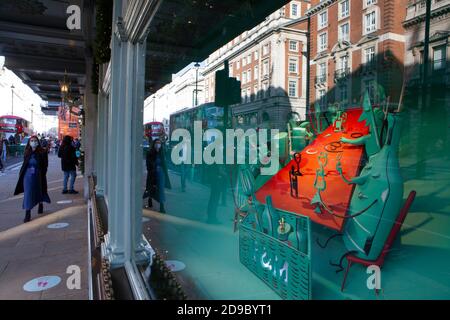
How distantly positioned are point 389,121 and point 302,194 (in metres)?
0.92

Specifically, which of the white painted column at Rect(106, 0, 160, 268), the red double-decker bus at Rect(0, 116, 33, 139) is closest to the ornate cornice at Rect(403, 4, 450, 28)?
the white painted column at Rect(106, 0, 160, 268)

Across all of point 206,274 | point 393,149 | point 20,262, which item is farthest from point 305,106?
point 20,262

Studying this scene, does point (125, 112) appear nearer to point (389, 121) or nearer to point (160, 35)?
point (160, 35)

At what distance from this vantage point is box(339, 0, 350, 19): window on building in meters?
1.75

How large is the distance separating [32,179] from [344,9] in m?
6.07

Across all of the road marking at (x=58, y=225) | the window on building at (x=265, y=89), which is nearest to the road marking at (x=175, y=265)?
the window on building at (x=265, y=89)

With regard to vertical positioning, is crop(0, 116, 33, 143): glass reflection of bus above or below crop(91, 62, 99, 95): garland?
above

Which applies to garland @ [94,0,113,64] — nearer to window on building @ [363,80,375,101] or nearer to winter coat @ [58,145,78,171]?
window on building @ [363,80,375,101]

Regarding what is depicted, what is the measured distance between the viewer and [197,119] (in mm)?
3033

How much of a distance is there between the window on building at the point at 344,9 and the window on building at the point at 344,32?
0.05 m

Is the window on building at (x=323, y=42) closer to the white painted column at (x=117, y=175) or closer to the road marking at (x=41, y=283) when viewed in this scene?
the white painted column at (x=117, y=175)

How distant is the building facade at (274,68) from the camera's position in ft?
6.39

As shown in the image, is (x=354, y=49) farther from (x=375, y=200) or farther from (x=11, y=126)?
(x=11, y=126)

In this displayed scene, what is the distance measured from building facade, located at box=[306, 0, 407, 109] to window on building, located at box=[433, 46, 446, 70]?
136mm
